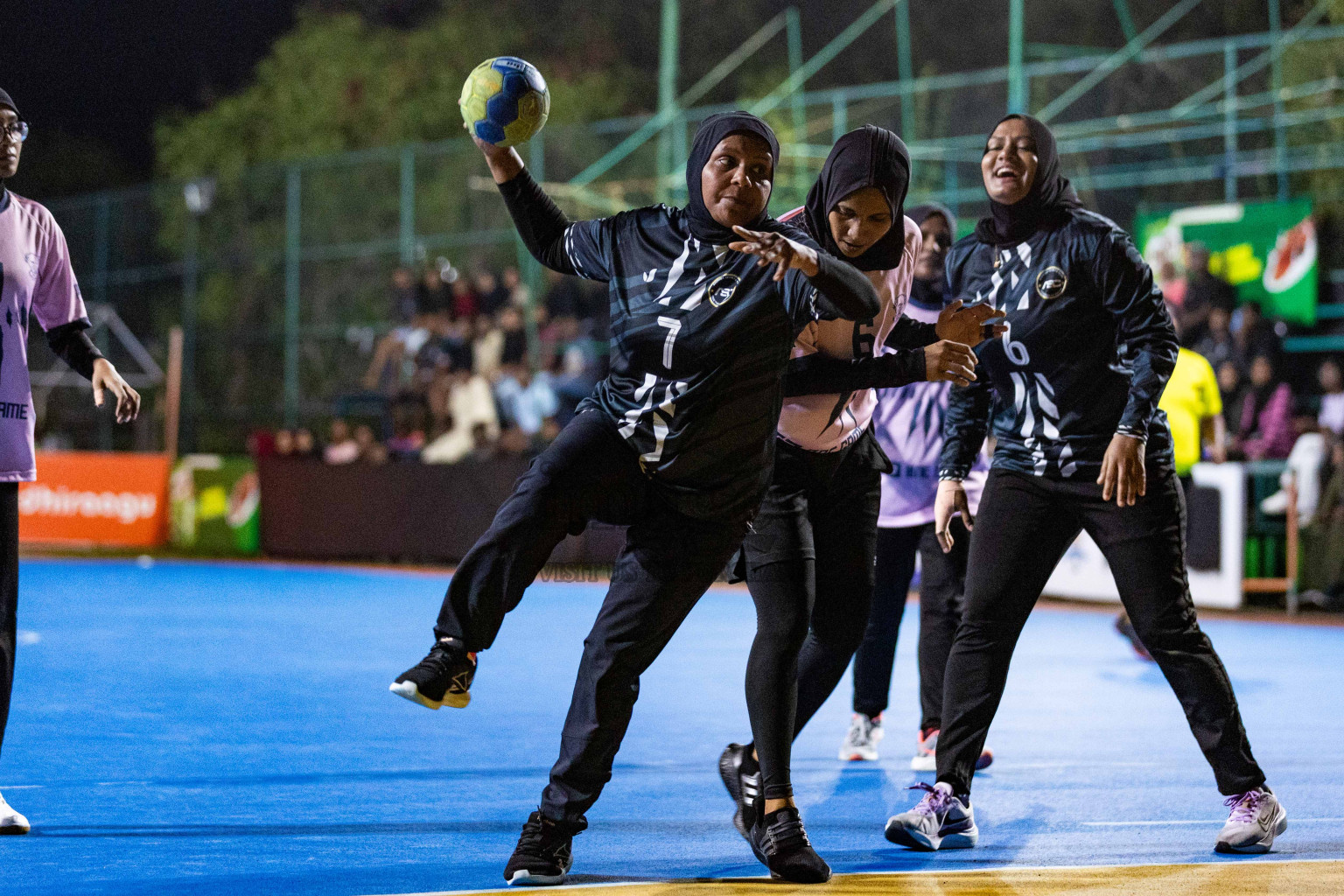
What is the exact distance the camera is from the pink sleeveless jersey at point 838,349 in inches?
199

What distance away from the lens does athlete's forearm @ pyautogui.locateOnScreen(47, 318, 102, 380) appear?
5.55 metres

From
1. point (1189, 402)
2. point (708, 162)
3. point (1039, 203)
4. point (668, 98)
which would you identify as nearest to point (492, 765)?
point (708, 162)

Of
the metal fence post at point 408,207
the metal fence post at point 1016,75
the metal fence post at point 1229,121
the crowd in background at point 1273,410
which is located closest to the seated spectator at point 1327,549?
the crowd in background at point 1273,410

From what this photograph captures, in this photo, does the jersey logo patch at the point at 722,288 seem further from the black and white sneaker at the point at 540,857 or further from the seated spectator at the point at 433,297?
the seated spectator at the point at 433,297

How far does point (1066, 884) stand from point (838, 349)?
1.75 meters

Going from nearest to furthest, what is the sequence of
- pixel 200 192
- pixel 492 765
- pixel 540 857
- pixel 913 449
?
pixel 540 857, pixel 492 765, pixel 913 449, pixel 200 192

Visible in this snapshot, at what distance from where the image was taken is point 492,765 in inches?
257

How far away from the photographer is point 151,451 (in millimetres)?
26500

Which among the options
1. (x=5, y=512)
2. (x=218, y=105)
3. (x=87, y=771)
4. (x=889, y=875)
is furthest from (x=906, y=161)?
(x=218, y=105)

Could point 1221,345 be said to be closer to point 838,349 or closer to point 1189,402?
point 1189,402

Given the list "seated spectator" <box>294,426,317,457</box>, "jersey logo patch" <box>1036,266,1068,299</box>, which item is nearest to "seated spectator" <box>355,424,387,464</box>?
"seated spectator" <box>294,426,317,457</box>

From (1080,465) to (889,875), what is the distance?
1466mm

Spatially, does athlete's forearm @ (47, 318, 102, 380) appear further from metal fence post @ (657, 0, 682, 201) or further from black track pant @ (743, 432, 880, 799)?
metal fence post @ (657, 0, 682, 201)

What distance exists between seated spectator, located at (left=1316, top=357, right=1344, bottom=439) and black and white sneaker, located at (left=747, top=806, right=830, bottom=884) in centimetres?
1140
